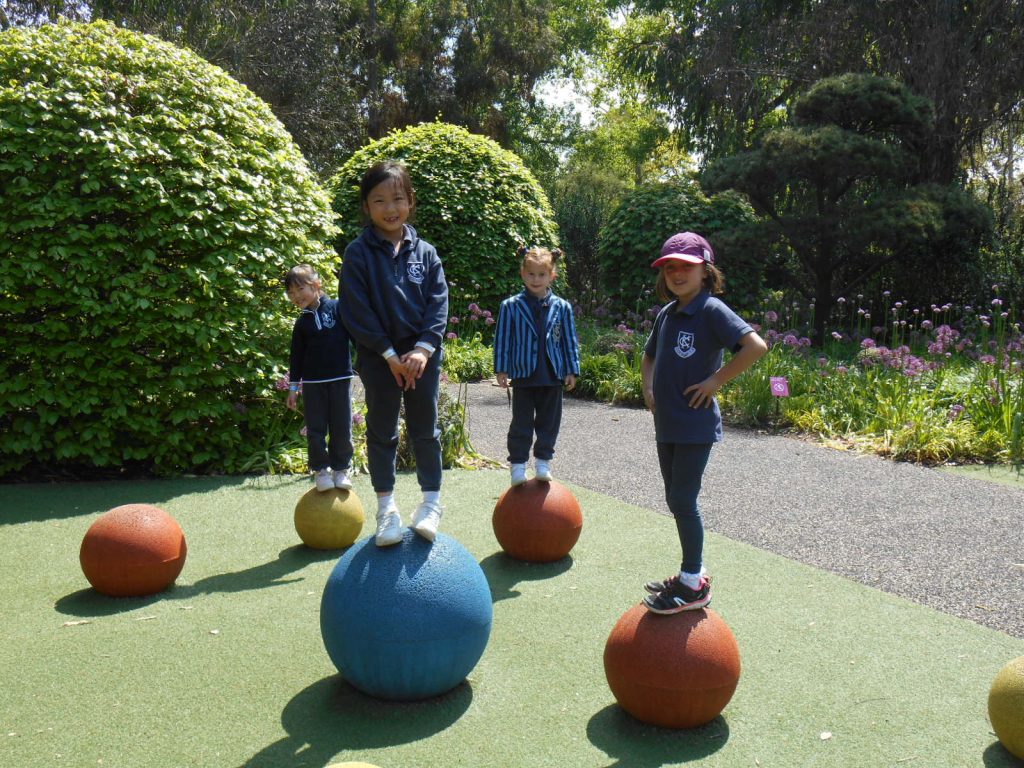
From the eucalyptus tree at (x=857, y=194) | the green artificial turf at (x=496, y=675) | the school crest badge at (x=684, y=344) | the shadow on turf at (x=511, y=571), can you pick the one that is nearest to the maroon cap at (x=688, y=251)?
the school crest badge at (x=684, y=344)

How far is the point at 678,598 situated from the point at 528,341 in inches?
101

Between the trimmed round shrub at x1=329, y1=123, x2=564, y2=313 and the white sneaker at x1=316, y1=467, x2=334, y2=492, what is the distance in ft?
26.0

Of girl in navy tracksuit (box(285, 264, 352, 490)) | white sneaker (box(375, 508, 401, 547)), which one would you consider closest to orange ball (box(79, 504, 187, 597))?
girl in navy tracksuit (box(285, 264, 352, 490))

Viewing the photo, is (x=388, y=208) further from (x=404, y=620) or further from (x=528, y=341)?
(x=528, y=341)

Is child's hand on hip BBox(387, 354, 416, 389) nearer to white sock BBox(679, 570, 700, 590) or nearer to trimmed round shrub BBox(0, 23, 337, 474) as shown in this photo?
white sock BBox(679, 570, 700, 590)

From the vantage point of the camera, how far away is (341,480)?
5609 millimetres

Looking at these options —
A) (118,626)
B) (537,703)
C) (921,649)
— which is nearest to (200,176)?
(118,626)

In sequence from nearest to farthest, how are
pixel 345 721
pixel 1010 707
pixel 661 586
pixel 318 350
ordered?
pixel 1010 707
pixel 345 721
pixel 661 586
pixel 318 350

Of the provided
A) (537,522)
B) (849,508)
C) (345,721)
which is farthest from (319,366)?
(849,508)

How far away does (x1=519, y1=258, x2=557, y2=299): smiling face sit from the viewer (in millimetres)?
5469

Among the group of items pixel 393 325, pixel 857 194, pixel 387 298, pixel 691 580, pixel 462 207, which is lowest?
pixel 691 580

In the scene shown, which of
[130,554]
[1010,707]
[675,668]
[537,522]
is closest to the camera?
[1010,707]

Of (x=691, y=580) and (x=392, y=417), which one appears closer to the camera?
(x=691, y=580)

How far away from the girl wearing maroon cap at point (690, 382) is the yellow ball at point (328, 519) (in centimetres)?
252
